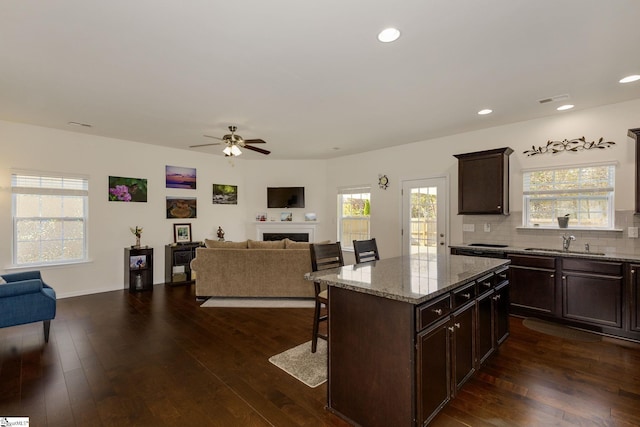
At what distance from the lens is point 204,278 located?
495cm

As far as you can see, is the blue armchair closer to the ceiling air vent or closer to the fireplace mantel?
the fireplace mantel

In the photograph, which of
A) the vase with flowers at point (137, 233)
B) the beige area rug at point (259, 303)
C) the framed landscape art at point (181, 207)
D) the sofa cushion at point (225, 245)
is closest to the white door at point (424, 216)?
the beige area rug at point (259, 303)

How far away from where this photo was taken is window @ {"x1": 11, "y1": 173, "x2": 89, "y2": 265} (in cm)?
486

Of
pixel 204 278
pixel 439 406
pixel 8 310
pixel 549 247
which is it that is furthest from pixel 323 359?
pixel 549 247

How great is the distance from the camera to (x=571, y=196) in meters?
4.30

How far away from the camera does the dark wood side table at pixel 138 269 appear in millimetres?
5645

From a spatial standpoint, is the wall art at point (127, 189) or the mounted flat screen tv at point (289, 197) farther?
the mounted flat screen tv at point (289, 197)

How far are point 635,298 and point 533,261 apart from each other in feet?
3.10

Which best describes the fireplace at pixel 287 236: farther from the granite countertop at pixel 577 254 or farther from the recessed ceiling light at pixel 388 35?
the recessed ceiling light at pixel 388 35

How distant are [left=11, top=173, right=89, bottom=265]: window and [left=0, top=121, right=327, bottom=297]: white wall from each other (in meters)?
0.11

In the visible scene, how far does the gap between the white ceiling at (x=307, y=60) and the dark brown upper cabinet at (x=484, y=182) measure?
544 mm

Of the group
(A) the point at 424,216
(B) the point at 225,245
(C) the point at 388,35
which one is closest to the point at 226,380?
(B) the point at 225,245

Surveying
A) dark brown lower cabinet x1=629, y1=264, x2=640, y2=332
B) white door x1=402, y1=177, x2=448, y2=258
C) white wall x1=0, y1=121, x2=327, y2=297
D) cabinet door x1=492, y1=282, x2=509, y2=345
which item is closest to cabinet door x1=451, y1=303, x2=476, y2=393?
cabinet door x1=492, y1=282, x2=509, y2=345

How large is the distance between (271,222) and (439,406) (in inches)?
236
